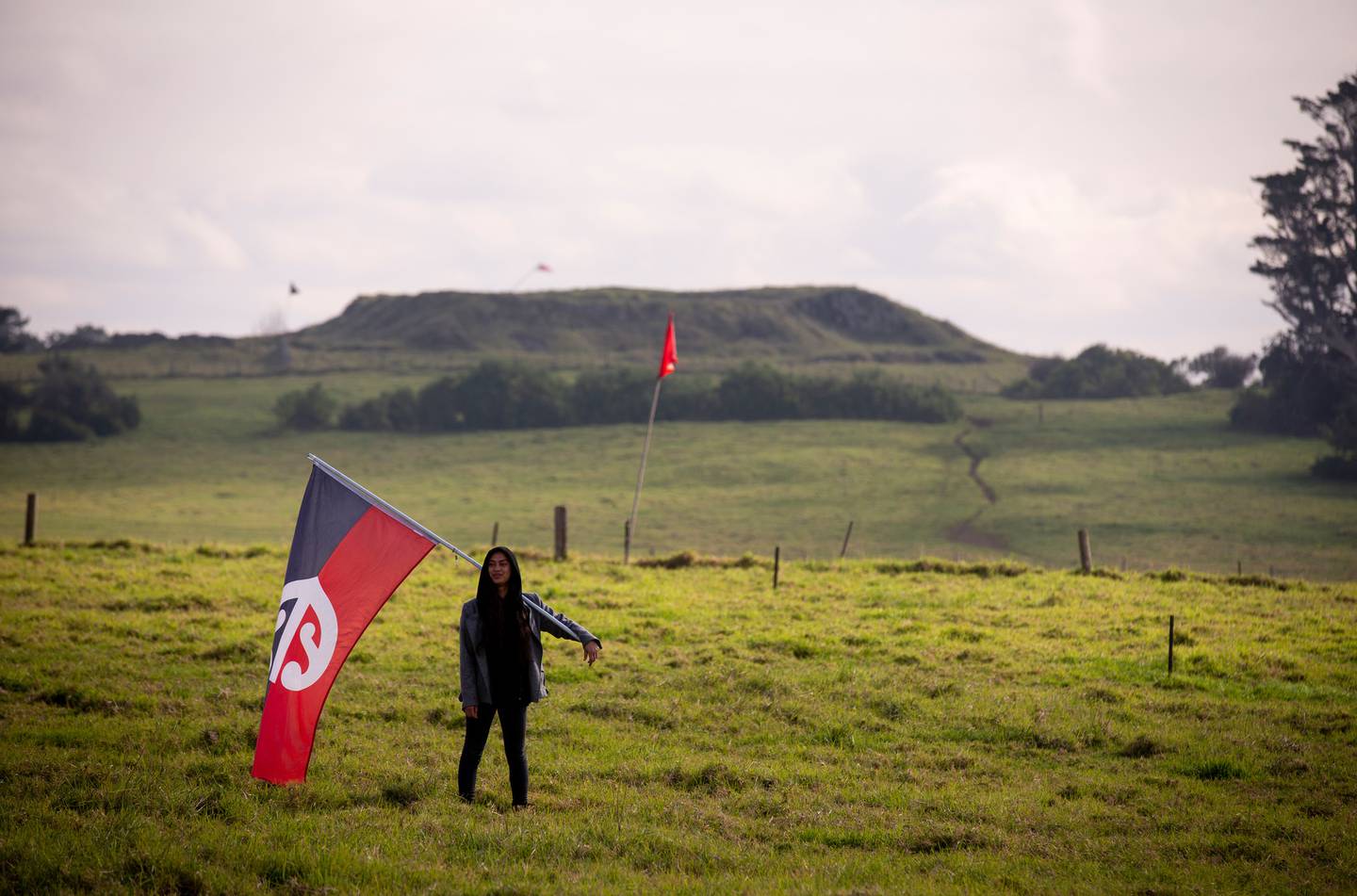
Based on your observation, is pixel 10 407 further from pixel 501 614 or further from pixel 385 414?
pixel 501 614

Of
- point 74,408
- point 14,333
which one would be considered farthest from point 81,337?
point 74,408

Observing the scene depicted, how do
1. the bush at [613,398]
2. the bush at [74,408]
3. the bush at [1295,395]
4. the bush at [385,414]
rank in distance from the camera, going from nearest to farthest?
the bush at [1295,395], the bush at [74,408], the bush at [385,414], the bush at [613,398]

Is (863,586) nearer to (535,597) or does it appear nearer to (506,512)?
(535,597)

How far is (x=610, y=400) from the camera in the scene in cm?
10850

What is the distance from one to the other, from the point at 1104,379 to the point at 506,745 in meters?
121

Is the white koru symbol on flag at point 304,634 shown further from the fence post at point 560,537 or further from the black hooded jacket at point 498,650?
the fence post at point 560,537

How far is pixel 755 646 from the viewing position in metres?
17.9

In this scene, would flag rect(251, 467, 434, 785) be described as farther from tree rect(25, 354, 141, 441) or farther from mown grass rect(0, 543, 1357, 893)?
tree rect(25, 354, 141, 441)

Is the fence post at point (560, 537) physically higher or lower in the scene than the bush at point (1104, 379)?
lower

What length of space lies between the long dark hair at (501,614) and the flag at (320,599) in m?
0.73

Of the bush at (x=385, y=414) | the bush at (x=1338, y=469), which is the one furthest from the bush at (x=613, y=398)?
the bush at (x=1338, y=469)

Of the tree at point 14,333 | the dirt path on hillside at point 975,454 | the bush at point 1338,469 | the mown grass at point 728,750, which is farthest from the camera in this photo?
the tree at point 14,333

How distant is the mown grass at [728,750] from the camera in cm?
835

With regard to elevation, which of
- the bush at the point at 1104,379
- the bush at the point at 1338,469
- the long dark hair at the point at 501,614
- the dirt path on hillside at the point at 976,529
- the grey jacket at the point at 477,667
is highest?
the bush at the point at 1104,379
